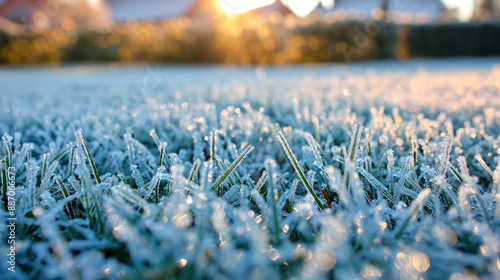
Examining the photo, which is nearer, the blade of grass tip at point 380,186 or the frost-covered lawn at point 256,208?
the frost-covered lawn at point 256,208

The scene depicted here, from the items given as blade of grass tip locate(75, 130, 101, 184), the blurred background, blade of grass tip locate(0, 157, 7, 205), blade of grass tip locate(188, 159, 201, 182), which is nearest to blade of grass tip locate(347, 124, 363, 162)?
blade of grass tip locate(188, 159, 201, 182)

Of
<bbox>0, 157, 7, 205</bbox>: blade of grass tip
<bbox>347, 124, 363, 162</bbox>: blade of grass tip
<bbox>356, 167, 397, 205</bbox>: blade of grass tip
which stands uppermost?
<bbox>0, 157, 7, 205</bbox>: blade of grass tip

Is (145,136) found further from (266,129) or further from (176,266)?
(176,266)

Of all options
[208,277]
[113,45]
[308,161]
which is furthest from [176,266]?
[113,45]

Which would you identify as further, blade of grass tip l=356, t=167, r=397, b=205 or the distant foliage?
the distant foliage

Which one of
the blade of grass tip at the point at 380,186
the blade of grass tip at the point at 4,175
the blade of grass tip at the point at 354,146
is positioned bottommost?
the blade of grass tip at the point at 380,186

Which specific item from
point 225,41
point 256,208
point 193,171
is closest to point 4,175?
point 193,171

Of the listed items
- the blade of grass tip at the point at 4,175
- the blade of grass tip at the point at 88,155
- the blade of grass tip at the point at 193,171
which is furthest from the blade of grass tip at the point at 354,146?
the blade of grass tip at the point at 4,175

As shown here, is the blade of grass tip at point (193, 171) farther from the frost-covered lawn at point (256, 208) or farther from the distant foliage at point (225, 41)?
the distant foliage at point (225, 41)

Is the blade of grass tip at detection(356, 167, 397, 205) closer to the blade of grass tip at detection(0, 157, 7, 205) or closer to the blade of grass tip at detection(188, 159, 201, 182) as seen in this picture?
the blade of grass tip at detection(188, 159, 201, 182)

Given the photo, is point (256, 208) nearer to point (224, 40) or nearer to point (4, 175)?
point (4, 175)

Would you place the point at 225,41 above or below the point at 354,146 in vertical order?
above
